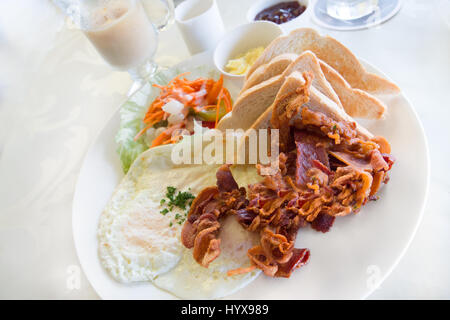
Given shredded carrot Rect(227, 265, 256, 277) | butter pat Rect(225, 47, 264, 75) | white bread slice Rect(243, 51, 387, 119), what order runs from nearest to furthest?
shredded carrot Rect(227, 265, 256, 277), white bread slice Rect(243, 51, 387, 119), butter pat Rect(225, 47, 264, 75)

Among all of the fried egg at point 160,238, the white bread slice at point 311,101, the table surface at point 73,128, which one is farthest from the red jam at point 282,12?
the fried egg at point 160,238

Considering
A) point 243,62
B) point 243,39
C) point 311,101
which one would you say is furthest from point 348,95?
point 243,39

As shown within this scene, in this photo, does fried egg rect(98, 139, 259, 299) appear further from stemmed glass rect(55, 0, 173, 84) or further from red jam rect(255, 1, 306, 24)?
red jam rect(255, 1, 306, 24)

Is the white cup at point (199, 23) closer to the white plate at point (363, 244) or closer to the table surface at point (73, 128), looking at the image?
the table surface at point (73, 128)

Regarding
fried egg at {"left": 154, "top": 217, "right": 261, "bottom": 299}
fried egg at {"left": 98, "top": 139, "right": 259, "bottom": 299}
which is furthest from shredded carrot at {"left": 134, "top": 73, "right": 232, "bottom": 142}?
fried egg at {"left": 154, "top": 217, "right": 261, "bottom": 299}

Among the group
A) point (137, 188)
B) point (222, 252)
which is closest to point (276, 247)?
point (222, 252)

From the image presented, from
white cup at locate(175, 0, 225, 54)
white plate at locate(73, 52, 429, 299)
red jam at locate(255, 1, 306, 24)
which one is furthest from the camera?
red jam at locate(255, 1, 306, 24)
